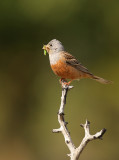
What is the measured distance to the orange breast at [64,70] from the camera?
595 centimetres

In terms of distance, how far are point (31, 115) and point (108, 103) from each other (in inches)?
102

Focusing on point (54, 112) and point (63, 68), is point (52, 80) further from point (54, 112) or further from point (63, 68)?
point (63, 68)

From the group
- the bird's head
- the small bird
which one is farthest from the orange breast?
the bird's head

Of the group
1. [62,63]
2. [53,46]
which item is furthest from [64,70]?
[53,46]

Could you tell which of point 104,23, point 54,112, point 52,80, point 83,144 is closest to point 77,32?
point 104,23

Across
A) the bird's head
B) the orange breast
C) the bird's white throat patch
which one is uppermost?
the bird's head

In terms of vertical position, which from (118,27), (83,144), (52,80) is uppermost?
(118,27)

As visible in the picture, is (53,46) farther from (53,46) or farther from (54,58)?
(54,58)

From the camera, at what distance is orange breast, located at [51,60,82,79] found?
19.5 feet

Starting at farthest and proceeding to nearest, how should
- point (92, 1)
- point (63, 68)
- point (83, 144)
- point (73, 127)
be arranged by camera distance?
1. point (92, 1)
2. point (73, 127)
3. point (63, 68)
4. point (83, 144)

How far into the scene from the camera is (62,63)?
20.4 ft

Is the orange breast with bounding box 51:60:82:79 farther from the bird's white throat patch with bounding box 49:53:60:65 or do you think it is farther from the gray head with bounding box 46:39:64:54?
the gray head with bounding box 46:39:64:54

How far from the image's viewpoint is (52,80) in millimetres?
12992

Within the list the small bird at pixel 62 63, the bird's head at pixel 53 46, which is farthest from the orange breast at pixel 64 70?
the bird's head at pixel 53 46
